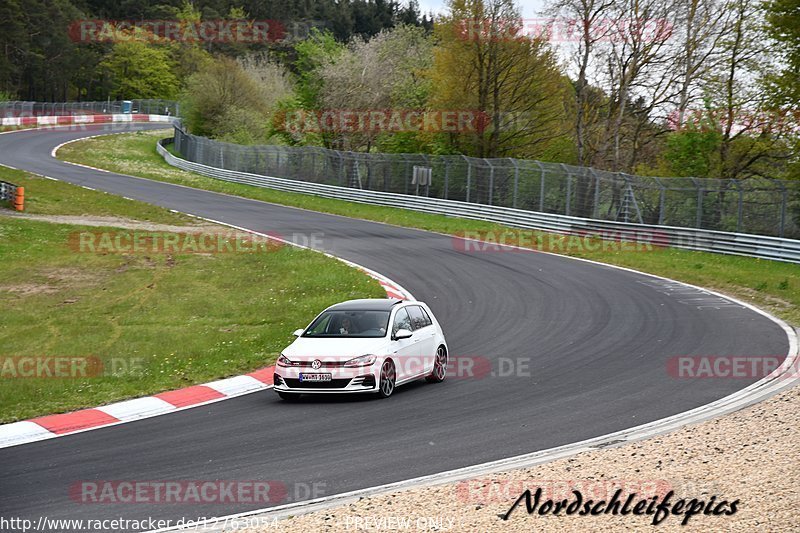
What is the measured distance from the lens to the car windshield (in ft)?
47.1

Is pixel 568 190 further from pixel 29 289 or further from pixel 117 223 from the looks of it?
pixel 29 289

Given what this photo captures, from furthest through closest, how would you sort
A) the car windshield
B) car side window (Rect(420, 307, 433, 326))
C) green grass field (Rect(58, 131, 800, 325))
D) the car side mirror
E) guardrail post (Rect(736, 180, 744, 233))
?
1. guardrail post (Rect(736, 180, 744, 233))
2. green grass field (Rect(58, 131, 800, 325))
3. car side window (Rect(420, 307, 433, 326))
4. the car windshield
5. the car side mirror

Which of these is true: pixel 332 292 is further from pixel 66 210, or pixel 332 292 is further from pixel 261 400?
pixel 66 210

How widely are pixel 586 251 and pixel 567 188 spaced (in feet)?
17.5

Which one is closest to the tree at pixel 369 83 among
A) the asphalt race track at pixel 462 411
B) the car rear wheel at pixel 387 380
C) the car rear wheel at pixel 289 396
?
the asphalt race track at pixel 462 411

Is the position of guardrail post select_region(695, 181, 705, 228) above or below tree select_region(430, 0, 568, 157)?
below

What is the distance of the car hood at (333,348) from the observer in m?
13.5

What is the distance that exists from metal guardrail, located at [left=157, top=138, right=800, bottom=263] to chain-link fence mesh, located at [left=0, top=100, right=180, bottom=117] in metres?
43.7

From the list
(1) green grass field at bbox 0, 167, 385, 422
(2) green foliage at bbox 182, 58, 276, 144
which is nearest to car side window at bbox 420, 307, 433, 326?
(1) green grass field at bbox 0, 167, 385, 422

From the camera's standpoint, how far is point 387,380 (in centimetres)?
1374

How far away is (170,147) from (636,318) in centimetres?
6168

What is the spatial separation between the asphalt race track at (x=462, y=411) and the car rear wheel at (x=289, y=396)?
6.2 inches

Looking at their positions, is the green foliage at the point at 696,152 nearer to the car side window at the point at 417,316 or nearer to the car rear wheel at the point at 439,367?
the car side window at the point at 417,316

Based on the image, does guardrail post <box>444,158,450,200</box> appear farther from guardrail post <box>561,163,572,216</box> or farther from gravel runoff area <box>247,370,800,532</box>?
gravel runoff area <box>247,370,800,532</box>
